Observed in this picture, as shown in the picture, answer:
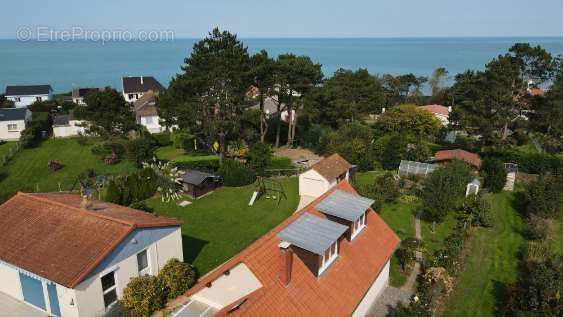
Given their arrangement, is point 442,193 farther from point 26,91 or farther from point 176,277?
point 26,91

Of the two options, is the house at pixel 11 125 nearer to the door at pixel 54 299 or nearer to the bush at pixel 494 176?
the door at pixel 54 299

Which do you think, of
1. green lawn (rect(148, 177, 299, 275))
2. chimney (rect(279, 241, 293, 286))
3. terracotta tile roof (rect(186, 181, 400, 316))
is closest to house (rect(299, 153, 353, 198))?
green lawn (rect(148, 177, 299, 275))

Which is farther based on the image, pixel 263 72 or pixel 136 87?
pixel 136 87

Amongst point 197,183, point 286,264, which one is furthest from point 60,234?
point 197,183

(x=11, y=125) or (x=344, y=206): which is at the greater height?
(x=344, y=206)

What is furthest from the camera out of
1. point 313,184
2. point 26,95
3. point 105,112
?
point 26,95

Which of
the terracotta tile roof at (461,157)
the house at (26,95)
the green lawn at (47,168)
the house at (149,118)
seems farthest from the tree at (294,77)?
the house at (26,95)

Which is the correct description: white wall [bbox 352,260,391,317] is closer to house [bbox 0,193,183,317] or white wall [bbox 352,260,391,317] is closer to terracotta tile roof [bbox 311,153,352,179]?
house [bbox 0,193,183,317]
